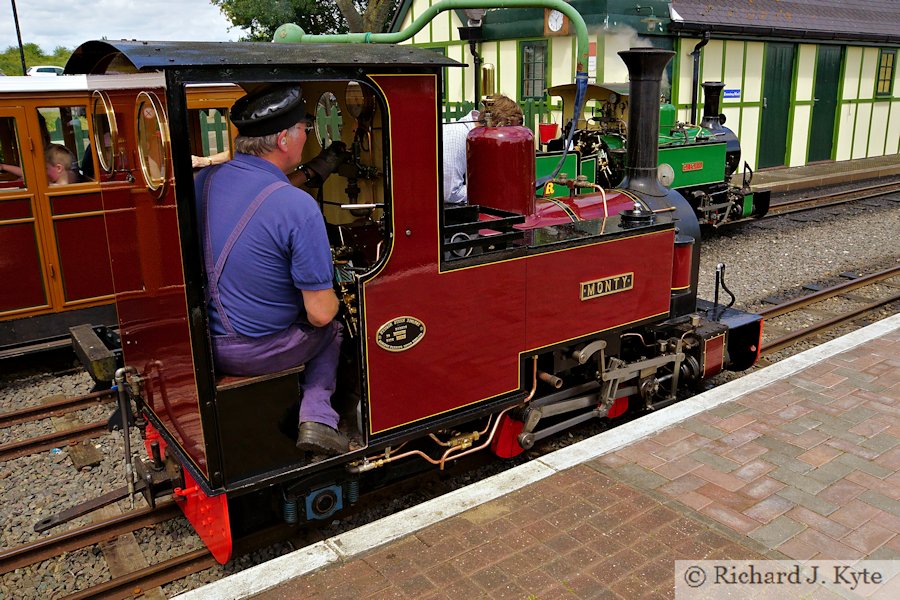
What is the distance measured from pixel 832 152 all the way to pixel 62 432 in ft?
69.9

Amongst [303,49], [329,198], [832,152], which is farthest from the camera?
[832,152]

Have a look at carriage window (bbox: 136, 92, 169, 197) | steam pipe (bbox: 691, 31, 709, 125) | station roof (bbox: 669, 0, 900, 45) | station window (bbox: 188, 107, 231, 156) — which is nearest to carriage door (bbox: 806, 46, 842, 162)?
station roof (bbox: 669, 0, 900, 45)

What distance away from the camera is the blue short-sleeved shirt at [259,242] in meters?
2.99

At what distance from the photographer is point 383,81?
314 centimetres

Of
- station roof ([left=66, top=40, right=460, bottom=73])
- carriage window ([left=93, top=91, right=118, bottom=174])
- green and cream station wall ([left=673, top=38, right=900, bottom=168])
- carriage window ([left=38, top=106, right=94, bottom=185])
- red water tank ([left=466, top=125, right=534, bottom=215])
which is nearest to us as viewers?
station roof ([left=66, top=40, right=460, bottom=73])

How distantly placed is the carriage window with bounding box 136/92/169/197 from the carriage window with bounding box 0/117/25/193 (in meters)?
3.84

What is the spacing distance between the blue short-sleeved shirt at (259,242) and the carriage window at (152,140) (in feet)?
0.55

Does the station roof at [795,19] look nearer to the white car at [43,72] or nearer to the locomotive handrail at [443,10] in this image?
the white car at [43,72]

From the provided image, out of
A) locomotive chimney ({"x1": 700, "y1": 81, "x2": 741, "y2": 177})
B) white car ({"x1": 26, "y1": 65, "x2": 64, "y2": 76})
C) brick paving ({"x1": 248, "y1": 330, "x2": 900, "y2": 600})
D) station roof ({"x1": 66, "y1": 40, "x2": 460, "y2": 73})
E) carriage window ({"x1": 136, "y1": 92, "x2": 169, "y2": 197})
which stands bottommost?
brick paving ({"x1": 248, "y1": 330, "x2": 900, "y2": 600})

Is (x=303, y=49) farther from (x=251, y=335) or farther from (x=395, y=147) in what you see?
(x=251, y=335)

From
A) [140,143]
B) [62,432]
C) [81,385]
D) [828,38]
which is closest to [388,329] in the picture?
[140,143]

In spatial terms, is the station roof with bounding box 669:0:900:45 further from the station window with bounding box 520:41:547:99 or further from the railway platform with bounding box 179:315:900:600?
the railway platform with bounding box 179:315:900:600

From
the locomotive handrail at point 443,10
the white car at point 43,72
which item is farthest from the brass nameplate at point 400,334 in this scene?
the white car at point 43,72

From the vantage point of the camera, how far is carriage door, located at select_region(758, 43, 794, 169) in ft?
60.6
